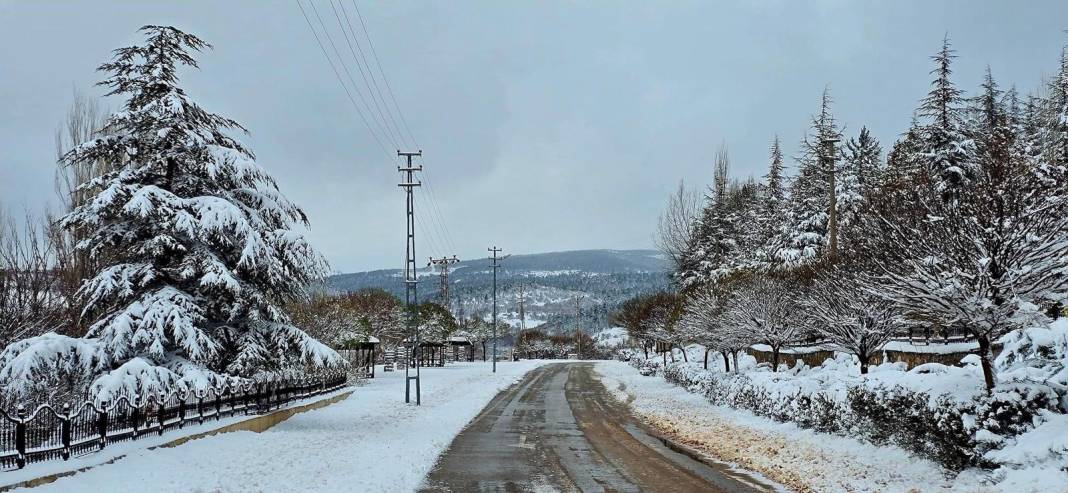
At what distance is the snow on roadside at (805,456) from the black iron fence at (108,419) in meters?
11.3

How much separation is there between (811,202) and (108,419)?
42840mm

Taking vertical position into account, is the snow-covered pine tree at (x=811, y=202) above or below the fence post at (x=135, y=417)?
above

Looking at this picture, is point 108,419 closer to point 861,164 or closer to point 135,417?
point 135,417

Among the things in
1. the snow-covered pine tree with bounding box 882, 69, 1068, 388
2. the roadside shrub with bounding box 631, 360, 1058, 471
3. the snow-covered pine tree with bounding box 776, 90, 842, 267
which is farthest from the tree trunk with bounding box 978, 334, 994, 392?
the snow-covered pine tree with bounding box 776, 90, 842, 267

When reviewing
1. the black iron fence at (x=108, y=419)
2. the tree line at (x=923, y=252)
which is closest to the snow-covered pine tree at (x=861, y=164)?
the tree line at (x=923, y=252)

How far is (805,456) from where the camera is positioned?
45.4 feet

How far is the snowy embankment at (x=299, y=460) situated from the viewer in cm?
1095

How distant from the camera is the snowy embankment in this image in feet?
35.9

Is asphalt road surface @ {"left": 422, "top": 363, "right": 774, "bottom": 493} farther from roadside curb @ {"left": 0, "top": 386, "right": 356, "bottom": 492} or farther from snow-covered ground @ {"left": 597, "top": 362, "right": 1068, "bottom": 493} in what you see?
roadside curb @ {"left": 0, "top": 386, "right": 356, "bottom": 492}

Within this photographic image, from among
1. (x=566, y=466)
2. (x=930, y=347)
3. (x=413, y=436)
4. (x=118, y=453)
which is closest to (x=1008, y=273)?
(x=566, y=466)

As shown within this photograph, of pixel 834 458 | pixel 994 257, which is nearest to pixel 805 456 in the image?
pixel 834 458

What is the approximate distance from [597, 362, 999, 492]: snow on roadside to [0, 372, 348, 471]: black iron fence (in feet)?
37.1

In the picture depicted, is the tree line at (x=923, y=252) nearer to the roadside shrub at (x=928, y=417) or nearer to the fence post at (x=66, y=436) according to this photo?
the roadside shrub at (x=928, y=417)

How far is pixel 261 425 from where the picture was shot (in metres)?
18.5
